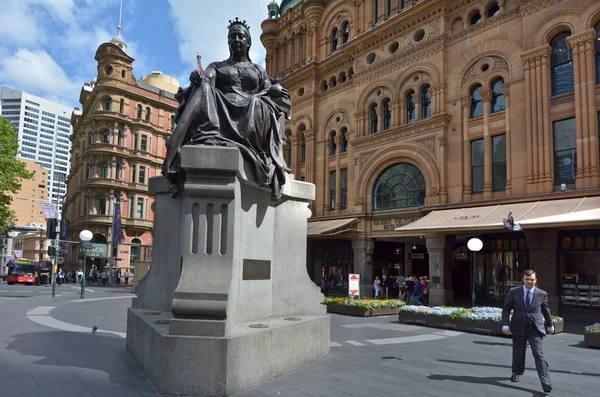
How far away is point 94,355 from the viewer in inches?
304

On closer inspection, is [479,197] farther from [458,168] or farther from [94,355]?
[94,355]

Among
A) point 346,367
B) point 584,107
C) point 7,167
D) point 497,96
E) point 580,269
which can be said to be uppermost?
point 497,96

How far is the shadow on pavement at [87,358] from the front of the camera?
593 cm

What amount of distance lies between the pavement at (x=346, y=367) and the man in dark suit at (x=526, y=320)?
1.70ft

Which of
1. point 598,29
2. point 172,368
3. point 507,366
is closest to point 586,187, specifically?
point 598,29

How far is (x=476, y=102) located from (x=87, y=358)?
23.0m

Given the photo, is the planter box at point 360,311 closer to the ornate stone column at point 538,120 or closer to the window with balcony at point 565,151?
the ornate stone column at point 538,120

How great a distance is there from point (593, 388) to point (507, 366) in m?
1.56

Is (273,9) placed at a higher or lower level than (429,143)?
higher

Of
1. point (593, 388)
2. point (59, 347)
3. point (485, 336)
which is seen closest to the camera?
point (593, 388)

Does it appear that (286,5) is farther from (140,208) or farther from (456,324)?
(456,324)

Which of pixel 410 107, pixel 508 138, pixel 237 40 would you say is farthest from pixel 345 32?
pixel 237 40

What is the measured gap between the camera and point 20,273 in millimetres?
45531

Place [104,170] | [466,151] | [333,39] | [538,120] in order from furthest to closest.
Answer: [104,170], [333,39], [466,151], [538,120]
